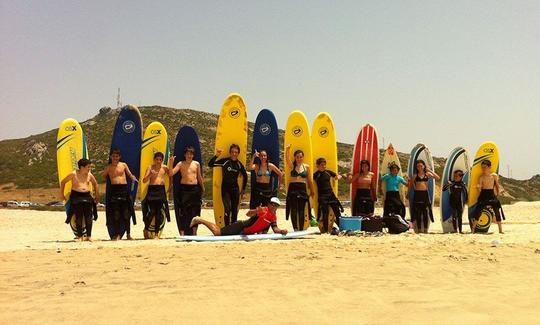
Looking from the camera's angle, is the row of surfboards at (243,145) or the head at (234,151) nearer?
the head at (234,151)

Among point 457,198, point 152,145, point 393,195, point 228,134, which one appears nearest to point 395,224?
point 393,195

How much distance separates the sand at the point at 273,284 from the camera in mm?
3164

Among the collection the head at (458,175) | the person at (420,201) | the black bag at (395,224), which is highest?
the head at (458,175)

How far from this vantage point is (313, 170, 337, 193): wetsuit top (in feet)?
28.7

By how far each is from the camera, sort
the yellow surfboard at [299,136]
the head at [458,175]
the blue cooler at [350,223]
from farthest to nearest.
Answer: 1. the head at [458,175]
2. the yellow surfboard at [299,136]
3. the blue cooler at [350,223]

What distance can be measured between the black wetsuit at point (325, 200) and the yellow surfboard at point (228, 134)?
1.47 m

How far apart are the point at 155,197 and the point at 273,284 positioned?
4.42 m

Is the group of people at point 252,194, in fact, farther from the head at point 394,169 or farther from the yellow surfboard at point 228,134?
the yellow surfboard at point 228,134

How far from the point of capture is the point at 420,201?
9.00 m

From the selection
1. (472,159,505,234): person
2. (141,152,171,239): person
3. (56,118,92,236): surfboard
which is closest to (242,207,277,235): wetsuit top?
(141,152,171,239): person

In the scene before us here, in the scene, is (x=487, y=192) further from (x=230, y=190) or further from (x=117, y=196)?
(x=117, y=196)

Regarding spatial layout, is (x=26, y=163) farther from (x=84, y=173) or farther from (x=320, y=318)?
(x=320, y=318)

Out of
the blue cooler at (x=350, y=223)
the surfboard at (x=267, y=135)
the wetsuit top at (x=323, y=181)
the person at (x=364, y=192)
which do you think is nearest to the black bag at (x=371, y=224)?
the blue cooler at (x=350, y=223)

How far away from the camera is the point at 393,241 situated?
7184 mm
